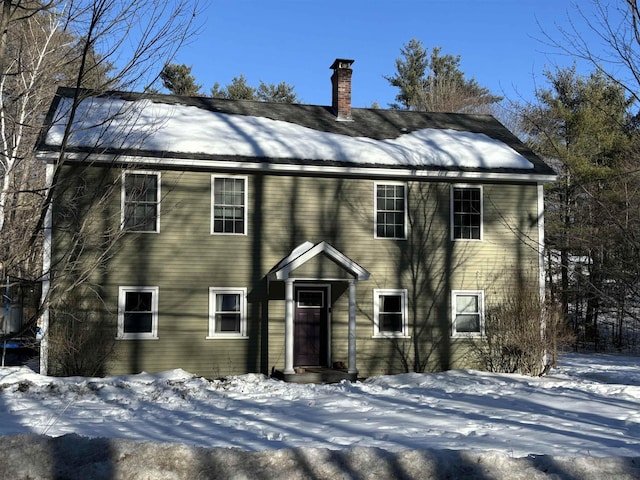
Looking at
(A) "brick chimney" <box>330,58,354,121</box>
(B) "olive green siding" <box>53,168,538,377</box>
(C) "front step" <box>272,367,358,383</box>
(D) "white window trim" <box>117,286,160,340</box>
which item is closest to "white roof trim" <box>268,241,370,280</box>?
(B) "olive green siding" <box>53,168,538,377</box>

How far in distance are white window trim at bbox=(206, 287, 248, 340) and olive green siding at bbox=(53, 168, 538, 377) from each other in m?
0.11

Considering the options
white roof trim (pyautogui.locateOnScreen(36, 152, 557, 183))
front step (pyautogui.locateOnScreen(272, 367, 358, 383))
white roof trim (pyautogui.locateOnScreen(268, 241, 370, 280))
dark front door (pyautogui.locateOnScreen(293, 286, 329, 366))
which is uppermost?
white roof trim (pyautogui.locateOnScreen(36, 152, 557, 183))

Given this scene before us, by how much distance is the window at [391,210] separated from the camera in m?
16.2

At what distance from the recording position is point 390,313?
16031 mm

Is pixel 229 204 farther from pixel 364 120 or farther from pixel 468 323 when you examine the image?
pixel 468 323

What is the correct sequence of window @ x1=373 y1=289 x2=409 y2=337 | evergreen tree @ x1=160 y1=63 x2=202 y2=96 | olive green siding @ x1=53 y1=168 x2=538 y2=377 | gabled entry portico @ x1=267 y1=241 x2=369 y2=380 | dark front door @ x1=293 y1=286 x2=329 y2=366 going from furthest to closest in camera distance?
evergreen tree @ x1=160 y1=63 x2=202 y2=96 < window @ x1=373 y1=289 x2=409 y2=337 < dark front door @ x1=293 y1=286 x2=329 y2=366 < olive green siding @ x1=53 y1=168 x2=538 y2=377 < gabled entry portico @ x1=267 y1=241 x2=369 y2=380

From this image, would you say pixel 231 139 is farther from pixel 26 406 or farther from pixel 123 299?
pixel 26 406

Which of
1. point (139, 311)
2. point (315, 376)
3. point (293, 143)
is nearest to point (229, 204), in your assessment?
point (293, 143)

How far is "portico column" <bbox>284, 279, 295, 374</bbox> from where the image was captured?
1437cm

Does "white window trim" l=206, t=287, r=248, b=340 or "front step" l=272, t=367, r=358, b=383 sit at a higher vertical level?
"white window trim" l=206, t=287, r=248, b=340

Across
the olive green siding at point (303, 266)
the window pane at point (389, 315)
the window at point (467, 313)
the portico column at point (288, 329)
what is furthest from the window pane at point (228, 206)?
the window at point (467, 313)

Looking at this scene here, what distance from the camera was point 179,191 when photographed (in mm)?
15062

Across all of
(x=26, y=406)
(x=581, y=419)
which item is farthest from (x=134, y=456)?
(x=581, y=419)

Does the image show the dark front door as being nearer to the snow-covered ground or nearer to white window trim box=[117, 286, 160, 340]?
the snow-covered ground
